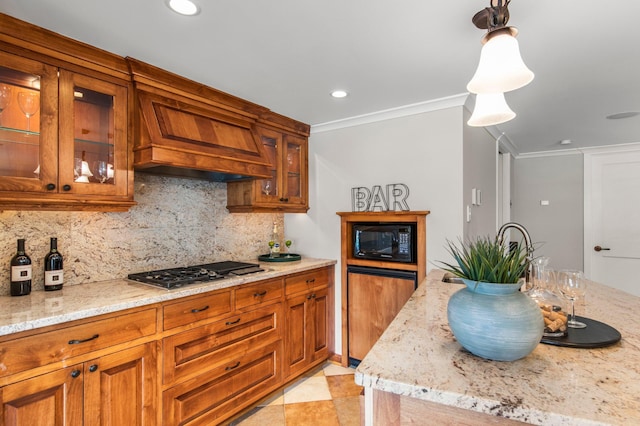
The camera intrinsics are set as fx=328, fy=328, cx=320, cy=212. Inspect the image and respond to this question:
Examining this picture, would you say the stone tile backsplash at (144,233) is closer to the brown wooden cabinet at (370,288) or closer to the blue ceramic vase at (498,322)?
the brown wooden cabinet at (370,288)

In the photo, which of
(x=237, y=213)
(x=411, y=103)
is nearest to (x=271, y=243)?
(x=237, y=213)

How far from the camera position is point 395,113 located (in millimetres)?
2834

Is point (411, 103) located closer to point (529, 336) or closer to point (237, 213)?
point (237, 213)

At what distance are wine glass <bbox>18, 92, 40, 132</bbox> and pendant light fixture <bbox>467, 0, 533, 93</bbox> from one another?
6.68ft

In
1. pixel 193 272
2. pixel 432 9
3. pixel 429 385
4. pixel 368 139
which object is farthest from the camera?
pixel 368 139

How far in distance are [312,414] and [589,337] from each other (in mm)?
1870

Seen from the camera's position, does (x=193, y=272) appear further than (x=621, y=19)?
Yes

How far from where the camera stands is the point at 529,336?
35.0 inches

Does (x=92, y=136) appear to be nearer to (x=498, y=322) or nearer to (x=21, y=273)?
(x=21, y=273)

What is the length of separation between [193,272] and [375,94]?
1856mm

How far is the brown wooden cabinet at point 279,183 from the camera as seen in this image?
286 cm

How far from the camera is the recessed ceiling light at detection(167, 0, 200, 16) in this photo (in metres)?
1.41

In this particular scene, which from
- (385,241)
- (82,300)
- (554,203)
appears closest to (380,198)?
(385,241)

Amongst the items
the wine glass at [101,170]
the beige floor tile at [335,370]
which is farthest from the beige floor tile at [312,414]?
the wine glass at [101,170]
